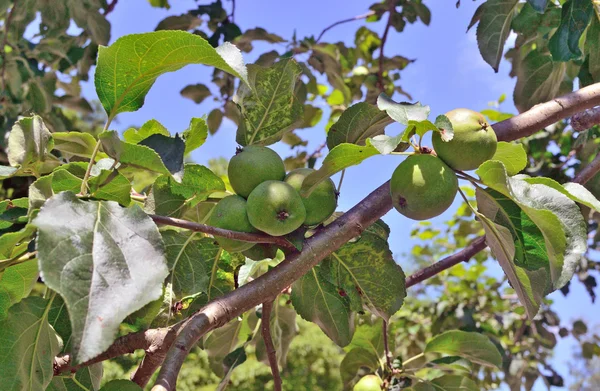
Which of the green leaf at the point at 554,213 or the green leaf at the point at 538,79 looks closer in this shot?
the green leaf at the point at 554,213

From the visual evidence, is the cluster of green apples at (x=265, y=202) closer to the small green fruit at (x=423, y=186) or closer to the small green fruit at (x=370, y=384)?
the small green fruit at (x=423, y=186)

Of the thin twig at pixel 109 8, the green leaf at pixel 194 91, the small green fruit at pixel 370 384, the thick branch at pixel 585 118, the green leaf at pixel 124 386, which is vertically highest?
the thin twig at pixel 109 8

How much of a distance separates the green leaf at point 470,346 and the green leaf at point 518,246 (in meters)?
0.59

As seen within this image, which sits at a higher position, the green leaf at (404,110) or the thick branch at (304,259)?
the green leaf at (404,110)

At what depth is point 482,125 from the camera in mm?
887

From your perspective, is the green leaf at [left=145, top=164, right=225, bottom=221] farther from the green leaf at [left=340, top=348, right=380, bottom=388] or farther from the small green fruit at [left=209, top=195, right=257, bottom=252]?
the green leaf at [left=340, top=348, right=380, bottom=388]

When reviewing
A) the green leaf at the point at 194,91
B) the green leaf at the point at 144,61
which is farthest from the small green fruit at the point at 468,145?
the green leaf at the point at 194,91

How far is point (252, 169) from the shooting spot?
0.89 metres

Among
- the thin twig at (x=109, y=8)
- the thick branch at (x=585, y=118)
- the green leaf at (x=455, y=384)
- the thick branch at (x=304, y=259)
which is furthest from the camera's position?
the thin twig at (x=109, y=8)

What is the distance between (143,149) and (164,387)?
295 mm

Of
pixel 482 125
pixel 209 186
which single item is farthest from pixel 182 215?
pixel 482 125

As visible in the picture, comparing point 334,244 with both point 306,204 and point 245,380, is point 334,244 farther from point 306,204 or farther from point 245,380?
point 245,380

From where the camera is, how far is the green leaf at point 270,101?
1.03 metres

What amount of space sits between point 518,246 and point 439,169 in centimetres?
17
